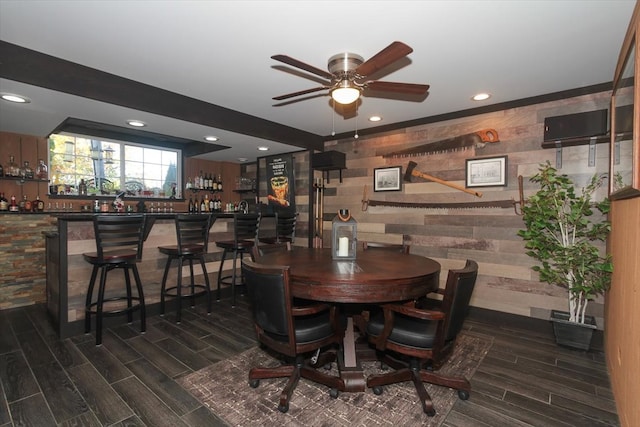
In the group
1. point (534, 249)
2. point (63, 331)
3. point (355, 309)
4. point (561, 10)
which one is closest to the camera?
point (561, 10)

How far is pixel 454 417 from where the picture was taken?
1.87 m

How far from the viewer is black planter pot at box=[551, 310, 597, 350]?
269 cm

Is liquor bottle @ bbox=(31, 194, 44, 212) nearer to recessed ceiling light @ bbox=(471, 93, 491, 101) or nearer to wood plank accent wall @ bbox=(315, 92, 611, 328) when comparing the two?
wood plank accent wall @ bbox=(315, 92, 611, 328)

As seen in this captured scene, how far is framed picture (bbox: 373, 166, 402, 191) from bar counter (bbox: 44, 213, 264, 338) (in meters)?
2.72

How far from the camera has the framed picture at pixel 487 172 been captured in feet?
11.1

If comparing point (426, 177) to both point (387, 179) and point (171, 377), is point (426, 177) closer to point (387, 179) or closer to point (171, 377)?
point (387, 179)

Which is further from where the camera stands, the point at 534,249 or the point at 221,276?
the point at 221,276

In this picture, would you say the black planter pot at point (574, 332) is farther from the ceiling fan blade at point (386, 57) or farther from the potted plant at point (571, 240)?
the ceiling fan blade at point (386, 57)

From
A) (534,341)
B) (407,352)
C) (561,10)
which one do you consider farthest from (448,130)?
(407,352)

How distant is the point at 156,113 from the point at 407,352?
10.1 feet

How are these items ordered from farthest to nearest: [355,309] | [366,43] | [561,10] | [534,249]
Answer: [534,249]
[355,309]
[366,43]
[561,10]

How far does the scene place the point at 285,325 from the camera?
1.83m

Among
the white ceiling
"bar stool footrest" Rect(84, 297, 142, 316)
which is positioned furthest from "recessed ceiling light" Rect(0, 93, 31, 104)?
"bar stool footrest" Rect(84, 297, 142, 316)

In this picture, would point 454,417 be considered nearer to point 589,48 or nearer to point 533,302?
point 533,302
